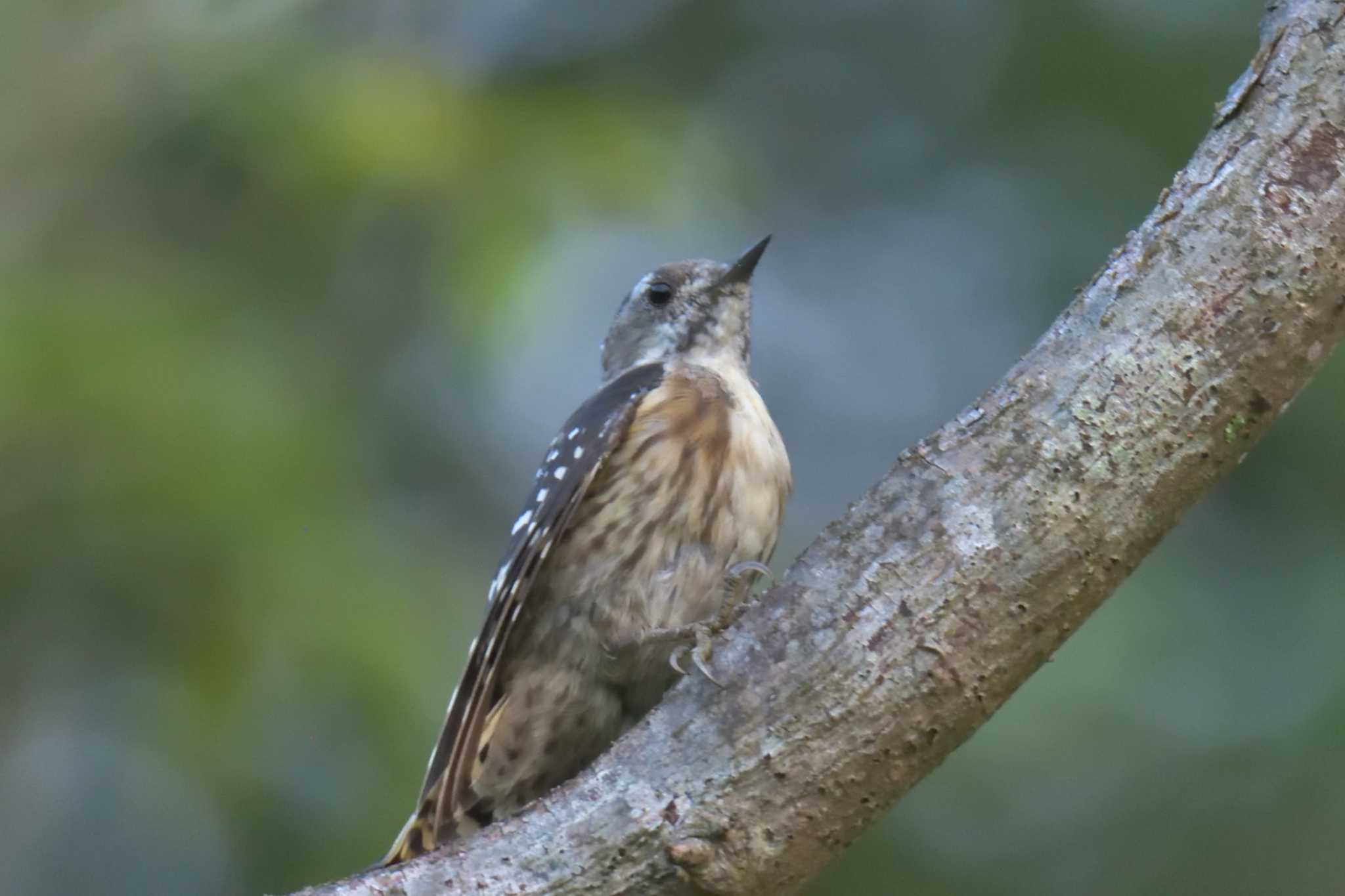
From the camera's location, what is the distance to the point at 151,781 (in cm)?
488

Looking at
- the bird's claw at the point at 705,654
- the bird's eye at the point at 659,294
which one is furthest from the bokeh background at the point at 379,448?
the bird's claw at the point at 705,654

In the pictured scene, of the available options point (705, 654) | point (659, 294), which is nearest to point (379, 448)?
point (659, 294)

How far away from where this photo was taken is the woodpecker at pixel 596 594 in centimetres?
390

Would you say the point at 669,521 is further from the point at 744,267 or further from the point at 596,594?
the point at 744,267

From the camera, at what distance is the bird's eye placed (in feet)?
16.9

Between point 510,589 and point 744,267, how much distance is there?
1506mm

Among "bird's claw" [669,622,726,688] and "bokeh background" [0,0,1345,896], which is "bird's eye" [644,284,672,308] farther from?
"bird's claw" [669,622,726,688]

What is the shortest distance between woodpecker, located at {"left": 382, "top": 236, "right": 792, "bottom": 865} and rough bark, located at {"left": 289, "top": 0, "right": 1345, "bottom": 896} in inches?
39.4

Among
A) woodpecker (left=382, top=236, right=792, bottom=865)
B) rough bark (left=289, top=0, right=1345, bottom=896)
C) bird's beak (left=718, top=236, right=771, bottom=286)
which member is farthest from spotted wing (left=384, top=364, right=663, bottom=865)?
rough bark (left=289, top=0, right=1345, bottom=896)

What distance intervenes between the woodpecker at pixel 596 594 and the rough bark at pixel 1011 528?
39.4 inches

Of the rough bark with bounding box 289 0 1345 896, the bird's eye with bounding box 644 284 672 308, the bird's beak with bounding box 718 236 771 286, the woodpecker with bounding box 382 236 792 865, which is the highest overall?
the bird's eye with bounding box 644 284 672 308

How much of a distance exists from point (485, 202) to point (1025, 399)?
2.83m

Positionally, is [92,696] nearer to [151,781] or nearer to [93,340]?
[151,781]

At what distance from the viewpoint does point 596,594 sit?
13.2ft
